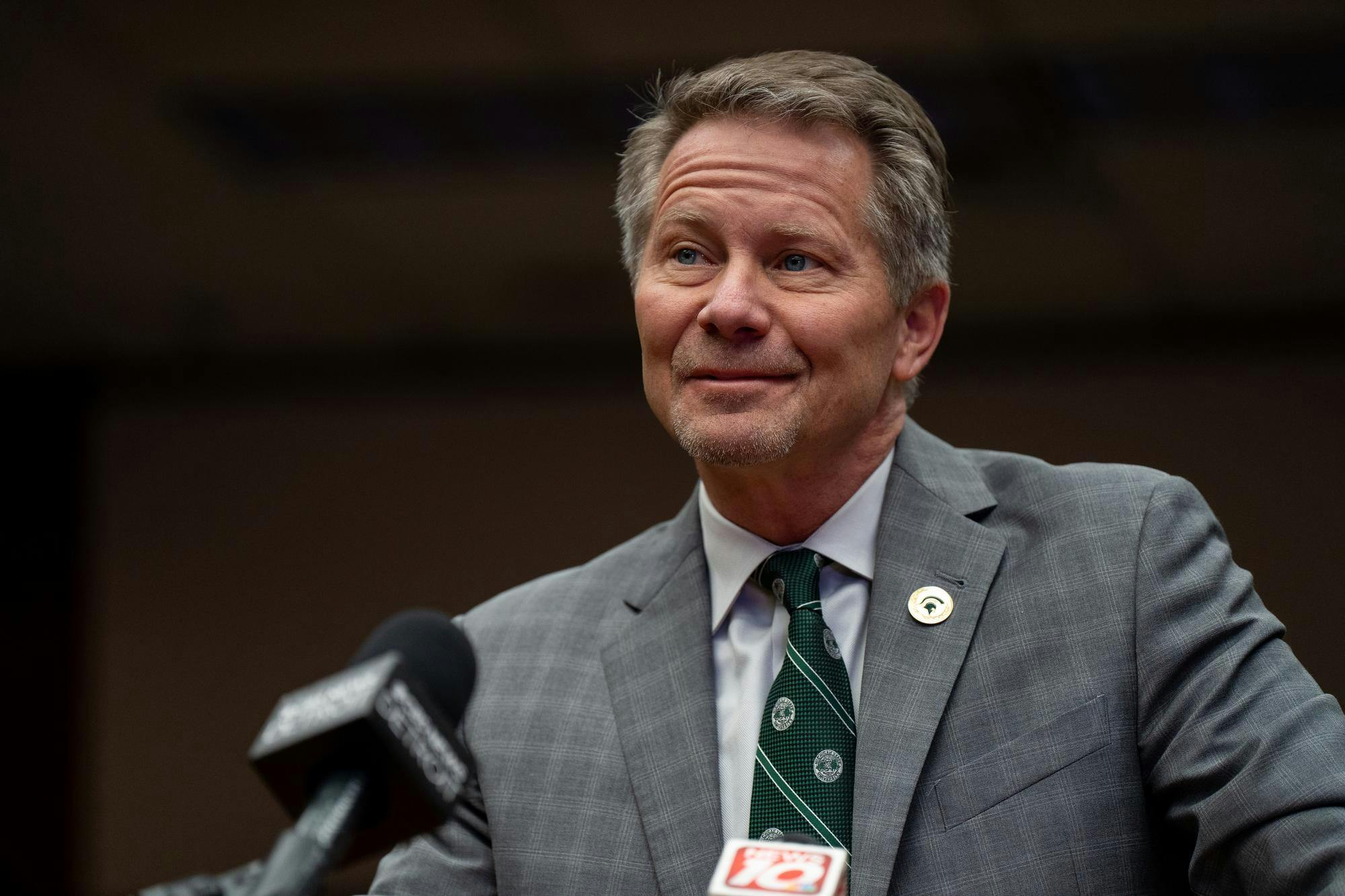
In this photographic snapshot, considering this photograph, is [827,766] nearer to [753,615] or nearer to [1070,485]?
[753,615]

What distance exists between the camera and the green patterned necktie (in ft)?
4.81

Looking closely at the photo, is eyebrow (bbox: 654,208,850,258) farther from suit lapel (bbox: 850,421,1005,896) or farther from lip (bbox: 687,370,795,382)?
suit lapel (bbox: 850,421,1005,896)

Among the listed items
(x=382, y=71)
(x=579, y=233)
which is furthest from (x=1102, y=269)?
(x=382, y=71)

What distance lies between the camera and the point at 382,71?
438 centimetres

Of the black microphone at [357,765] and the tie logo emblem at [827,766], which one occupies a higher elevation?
the black microphone at [357,765]

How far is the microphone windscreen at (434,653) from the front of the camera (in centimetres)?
92

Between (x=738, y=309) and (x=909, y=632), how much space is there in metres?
0.38

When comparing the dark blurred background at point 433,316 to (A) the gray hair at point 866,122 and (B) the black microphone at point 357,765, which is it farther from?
(B) the black microphone at point 357,765

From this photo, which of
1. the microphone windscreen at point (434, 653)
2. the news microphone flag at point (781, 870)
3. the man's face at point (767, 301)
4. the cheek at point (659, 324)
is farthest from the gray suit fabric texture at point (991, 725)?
the microphone windscreen at point (434, 653)

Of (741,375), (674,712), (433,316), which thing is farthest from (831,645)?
(433,316)

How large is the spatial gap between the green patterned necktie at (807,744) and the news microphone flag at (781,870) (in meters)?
0.39

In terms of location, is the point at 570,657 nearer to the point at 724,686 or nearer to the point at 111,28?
the point at 724,686

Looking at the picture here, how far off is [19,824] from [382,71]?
13.3 feet

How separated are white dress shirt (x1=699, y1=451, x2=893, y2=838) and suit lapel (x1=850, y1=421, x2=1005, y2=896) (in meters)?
0.04
